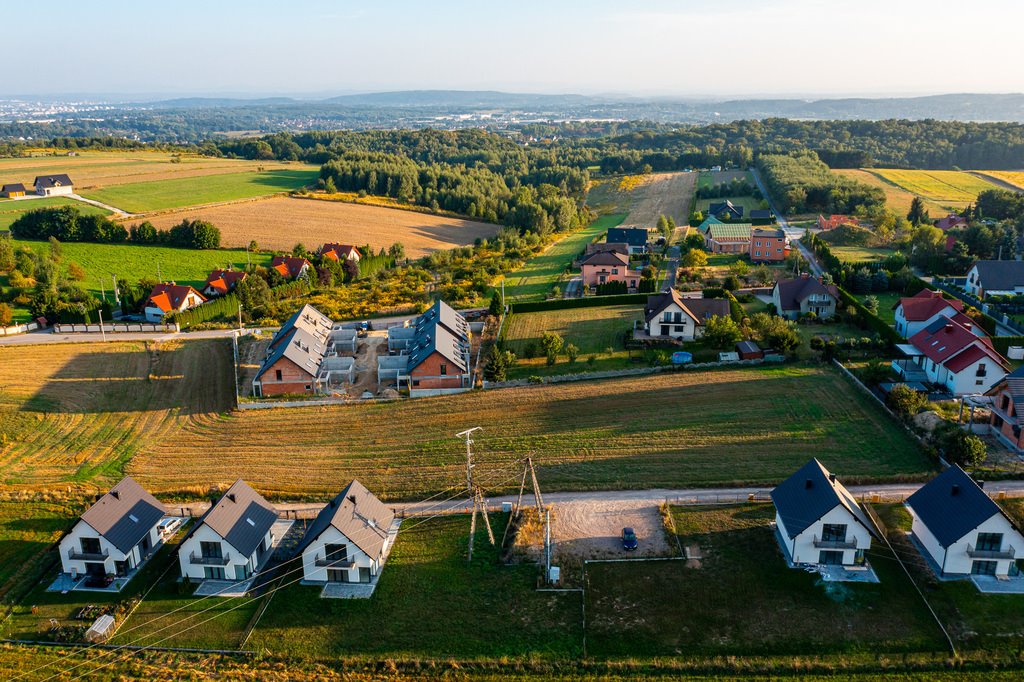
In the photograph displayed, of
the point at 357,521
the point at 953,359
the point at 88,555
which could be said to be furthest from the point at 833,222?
the point at 88,555

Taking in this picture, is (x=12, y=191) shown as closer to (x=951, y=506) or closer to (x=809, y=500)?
(x=809, y=500)

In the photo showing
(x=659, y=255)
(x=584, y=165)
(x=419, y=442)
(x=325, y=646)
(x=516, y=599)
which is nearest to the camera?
(x=325, y=646)

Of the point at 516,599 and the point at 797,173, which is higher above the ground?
the point at 797,173

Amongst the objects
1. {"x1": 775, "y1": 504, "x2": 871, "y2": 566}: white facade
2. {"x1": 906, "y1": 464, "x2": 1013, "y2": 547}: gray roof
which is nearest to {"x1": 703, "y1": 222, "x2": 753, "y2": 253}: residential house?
{"x1": 906, "y1": 464, "x2": 1013, "y2": 547}: gray roof

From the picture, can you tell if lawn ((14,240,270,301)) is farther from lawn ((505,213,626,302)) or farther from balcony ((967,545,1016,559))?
balcony ((967,545,1016,559))

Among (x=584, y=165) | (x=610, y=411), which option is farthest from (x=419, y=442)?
(x=584, y=165)

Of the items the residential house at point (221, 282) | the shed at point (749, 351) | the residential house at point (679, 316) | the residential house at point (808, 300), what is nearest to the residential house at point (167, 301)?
the residential house at point (221, 282)

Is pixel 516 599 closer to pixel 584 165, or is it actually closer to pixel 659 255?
pixel 659 255
